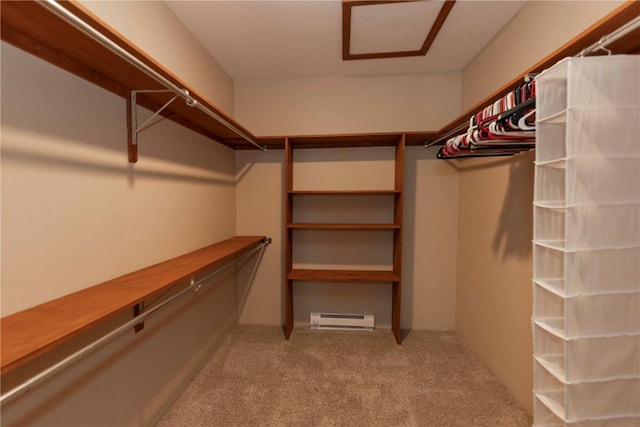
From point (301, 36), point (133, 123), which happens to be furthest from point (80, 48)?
point (301, 36)

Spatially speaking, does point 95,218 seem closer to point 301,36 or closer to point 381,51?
point 301,36

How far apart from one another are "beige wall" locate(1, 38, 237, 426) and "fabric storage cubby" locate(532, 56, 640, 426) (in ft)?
5.85

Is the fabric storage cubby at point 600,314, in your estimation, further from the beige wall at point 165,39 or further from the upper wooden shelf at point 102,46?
the beige wall at point 165,39

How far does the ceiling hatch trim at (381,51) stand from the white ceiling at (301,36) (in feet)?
0.16

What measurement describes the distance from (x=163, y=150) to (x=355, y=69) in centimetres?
174

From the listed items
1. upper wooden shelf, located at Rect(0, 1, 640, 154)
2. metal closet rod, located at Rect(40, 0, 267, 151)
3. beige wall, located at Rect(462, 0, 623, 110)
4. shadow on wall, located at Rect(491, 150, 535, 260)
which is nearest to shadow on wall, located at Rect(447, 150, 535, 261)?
shadow on wall, located at Rect(491, 150, 535, 260)

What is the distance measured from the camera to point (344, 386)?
1.85m

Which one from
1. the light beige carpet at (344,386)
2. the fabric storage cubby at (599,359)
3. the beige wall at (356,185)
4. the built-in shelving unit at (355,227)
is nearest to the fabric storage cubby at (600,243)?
the fabric storage cubby at (599,359)

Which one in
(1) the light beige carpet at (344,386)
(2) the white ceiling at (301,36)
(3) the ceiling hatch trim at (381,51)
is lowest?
(1) the light beige carpet at (344,386)

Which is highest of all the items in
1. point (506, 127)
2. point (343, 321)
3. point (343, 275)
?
point (506, 127)

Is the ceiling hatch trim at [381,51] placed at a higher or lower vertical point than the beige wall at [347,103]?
higher

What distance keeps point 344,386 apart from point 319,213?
56.2 inches

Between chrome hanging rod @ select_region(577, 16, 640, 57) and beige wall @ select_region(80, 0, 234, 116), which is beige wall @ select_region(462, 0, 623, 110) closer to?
chrome hanging rod @ select_region(577, 16, 640, 57)

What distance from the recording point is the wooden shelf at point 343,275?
2.32 meters
